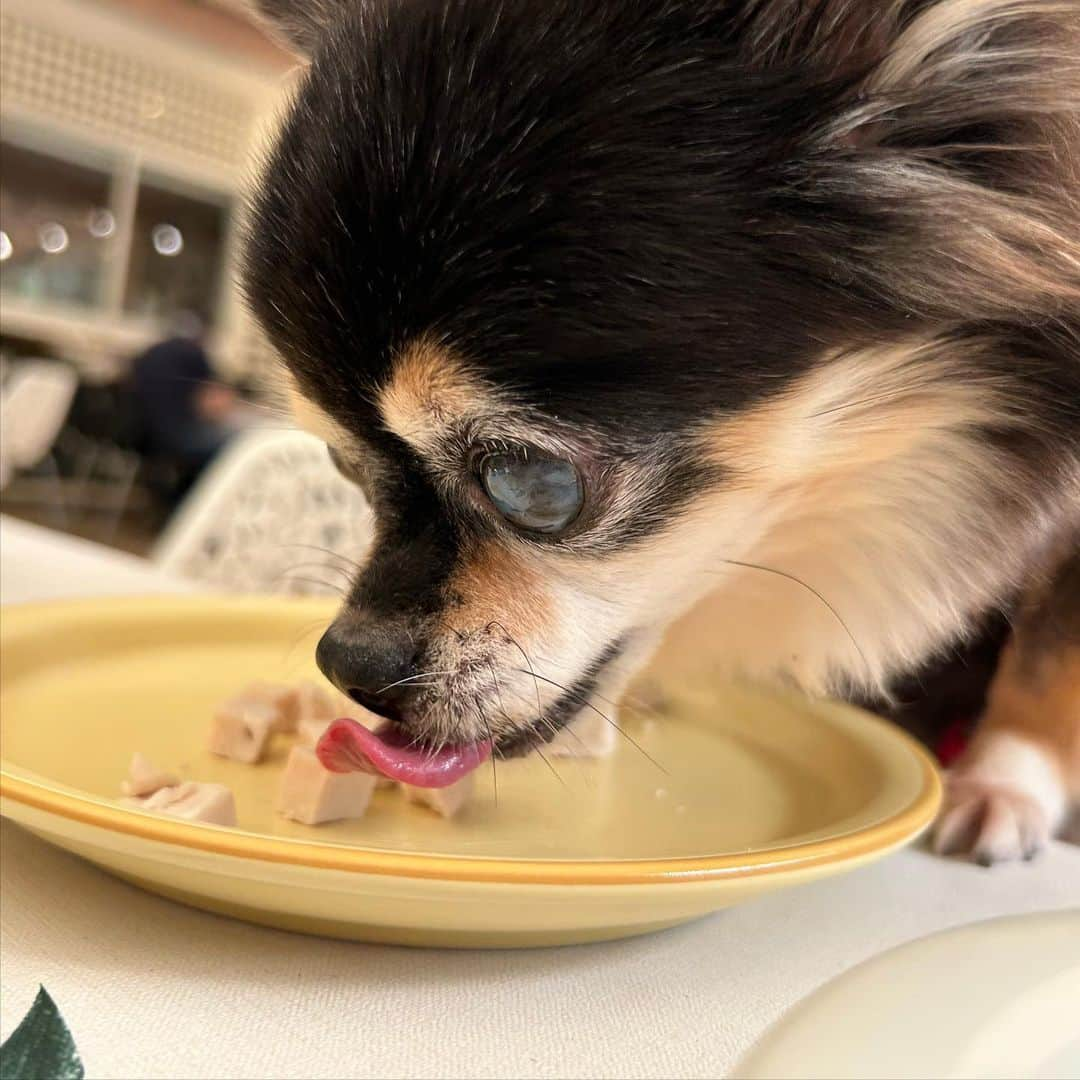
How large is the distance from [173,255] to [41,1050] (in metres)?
6.17

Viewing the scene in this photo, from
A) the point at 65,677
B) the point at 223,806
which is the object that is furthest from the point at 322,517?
the point at 223,806

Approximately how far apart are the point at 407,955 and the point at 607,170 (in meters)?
0.44

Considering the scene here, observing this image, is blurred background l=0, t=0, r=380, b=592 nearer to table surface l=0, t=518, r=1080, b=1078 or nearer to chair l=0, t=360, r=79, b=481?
chair l=0, t=360, r=79, b=481

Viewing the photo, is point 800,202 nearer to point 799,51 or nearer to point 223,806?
point 799,51

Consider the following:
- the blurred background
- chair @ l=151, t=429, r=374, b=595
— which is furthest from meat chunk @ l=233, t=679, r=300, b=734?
the blurred background

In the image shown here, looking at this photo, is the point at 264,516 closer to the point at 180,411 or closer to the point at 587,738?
the point at 587,738

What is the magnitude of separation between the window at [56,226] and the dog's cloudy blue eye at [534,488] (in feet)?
14.9

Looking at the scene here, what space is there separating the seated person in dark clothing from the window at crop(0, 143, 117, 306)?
713mm

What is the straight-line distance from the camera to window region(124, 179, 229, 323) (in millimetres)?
5812

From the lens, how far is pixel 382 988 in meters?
0.55

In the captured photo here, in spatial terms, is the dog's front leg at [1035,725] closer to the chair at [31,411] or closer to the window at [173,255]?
the chair at [31,411]

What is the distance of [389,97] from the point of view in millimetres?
628

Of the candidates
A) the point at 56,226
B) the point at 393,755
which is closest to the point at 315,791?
the point at 393,755

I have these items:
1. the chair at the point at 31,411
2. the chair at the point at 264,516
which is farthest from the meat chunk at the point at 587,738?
the chair at the point at 31,411
